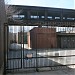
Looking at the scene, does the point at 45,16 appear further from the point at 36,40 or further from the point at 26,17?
the point at 36,40

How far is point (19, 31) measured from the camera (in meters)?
8.29

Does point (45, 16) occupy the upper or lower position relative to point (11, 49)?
upper

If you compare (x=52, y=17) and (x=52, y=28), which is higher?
(x=52, y=17)

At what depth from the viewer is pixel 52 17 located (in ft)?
125

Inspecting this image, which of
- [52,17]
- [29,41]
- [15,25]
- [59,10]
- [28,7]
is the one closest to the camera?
[15,25]

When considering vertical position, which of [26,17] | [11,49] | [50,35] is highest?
[26,17]

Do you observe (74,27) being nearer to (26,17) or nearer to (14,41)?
(14,41)

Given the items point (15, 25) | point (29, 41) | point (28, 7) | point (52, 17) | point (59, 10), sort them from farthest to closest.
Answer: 1. point (52, 17)
2. point (59, 10)
3. point (28, 7)
4. point (29, 41)
5. point (15, 25)

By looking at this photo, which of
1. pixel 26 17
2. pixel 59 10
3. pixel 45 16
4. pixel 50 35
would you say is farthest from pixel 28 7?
pixel 50 35

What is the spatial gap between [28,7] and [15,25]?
25716 millimetres

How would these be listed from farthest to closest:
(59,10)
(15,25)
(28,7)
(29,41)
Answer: (59,10), (28,7), (29,41), (15,25)

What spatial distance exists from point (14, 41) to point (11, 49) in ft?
2.25

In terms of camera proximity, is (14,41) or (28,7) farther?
(28,7)

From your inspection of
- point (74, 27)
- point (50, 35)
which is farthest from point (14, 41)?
point (74, 27)
